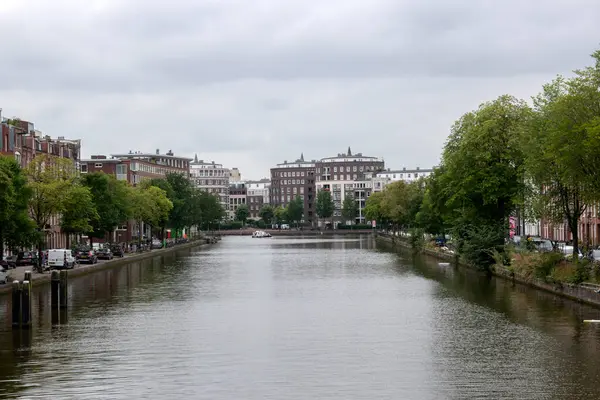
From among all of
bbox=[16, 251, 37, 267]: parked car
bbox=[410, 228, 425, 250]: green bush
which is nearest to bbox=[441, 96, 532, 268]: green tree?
bbox=[16, 251, 37, 267]: parked car

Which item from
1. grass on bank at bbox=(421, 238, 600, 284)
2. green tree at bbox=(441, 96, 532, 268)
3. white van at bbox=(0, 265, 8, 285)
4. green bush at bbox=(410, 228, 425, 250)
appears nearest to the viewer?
grass on bank at bbox=(421, 238, 600, 284)

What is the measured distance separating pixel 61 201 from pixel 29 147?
35.0 meters

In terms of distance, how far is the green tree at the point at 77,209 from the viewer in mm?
88125

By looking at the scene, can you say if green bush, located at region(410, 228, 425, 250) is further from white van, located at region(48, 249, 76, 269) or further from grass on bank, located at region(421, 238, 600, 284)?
white van, located at region(48, 249, 76, 269)

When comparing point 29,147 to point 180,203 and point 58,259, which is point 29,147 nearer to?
point 58,259

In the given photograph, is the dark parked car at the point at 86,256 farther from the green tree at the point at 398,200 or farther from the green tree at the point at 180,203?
the green tree at the point at 398,200

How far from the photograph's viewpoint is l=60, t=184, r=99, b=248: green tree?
8812cm

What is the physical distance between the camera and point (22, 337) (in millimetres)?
42375

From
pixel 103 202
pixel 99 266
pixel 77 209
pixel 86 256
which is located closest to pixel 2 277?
pixel 77 209

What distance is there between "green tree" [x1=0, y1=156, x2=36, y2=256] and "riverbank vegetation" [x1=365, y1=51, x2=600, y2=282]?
3372 centimetres

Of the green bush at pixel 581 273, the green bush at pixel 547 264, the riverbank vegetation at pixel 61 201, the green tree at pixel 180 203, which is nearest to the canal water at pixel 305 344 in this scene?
the green bush at pixel 547 264

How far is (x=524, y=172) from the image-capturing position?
256 feet

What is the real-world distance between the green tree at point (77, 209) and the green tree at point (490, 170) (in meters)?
31.6

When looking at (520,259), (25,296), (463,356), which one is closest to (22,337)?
(25,296)
